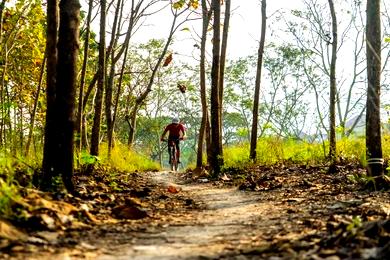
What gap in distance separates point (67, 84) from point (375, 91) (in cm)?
413

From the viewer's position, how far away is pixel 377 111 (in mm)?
6816

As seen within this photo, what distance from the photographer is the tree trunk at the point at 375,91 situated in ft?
22.4

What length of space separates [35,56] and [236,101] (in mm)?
30975

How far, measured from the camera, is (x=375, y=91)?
681 centimetres

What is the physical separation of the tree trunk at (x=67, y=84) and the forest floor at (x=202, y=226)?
1.65ft

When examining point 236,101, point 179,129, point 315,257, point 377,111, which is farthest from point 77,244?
point 236,101

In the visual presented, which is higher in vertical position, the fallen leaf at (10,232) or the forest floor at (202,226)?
the fallen leaf at (10,232)

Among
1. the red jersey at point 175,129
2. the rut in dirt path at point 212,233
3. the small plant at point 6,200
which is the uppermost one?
the red jersey at point 175,129

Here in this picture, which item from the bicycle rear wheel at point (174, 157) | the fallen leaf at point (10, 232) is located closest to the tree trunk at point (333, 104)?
the bicycle rear wheel at point (174, 157)

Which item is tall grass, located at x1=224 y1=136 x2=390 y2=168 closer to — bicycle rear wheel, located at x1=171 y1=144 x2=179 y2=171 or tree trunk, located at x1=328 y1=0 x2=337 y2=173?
tree trunk, located at x1=328 y1=0 x2=337 y2=173

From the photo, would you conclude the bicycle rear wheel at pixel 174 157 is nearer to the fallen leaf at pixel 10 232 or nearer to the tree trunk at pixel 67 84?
the tree trunk at pixel 67 84

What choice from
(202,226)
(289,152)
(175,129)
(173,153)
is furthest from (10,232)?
(173,153)

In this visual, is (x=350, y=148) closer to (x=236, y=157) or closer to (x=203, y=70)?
(x=236, y=157)

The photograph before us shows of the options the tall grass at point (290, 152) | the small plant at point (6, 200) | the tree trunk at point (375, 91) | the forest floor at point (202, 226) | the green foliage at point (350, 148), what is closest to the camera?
the forest floor at point (202, 226)
